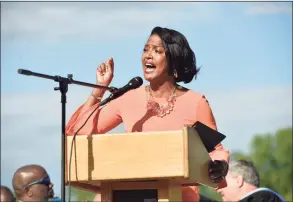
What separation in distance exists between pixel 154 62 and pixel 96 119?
54cm

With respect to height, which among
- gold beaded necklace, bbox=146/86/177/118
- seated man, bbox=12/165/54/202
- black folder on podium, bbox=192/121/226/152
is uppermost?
gold beaded necklace, bbox=146/86/177/118

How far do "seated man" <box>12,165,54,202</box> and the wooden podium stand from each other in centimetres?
327

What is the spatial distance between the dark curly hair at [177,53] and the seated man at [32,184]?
283cm

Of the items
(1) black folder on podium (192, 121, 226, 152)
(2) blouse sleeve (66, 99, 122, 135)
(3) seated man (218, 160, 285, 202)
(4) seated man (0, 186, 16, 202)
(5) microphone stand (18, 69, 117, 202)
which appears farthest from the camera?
(4) seated man (0, 186, 16, 202)

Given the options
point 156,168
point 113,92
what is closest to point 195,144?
point 156,168

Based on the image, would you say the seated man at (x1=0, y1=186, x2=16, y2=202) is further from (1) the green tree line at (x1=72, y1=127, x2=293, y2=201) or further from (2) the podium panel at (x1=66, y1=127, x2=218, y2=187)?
(1) the green tree line at (x1=72, y1=127, x2=293, y2=201)

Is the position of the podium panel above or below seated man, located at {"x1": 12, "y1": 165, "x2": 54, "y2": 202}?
above

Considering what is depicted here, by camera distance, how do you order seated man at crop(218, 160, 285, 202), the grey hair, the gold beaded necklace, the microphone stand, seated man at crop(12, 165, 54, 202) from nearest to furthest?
the microphone stand, the gold beaded necklace, seated man at crop(12, 165, 54, 202), seated man at crop(218, 160, 285, 202), the grey hair

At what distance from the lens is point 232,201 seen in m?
9.38

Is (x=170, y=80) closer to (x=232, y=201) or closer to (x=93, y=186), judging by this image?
(x=93, y=186)

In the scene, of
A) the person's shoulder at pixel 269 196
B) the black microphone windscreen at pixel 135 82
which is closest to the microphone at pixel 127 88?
the black microphone windscreen at pixel 135 82

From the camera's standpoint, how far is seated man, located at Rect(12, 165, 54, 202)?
8352mm

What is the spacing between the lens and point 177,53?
5.93 metres

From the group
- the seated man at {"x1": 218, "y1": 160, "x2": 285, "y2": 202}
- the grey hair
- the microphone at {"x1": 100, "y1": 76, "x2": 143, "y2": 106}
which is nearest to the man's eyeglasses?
the seated man at {"x1": 218, "y1": 160, "x2": 285, "y2": 202}
